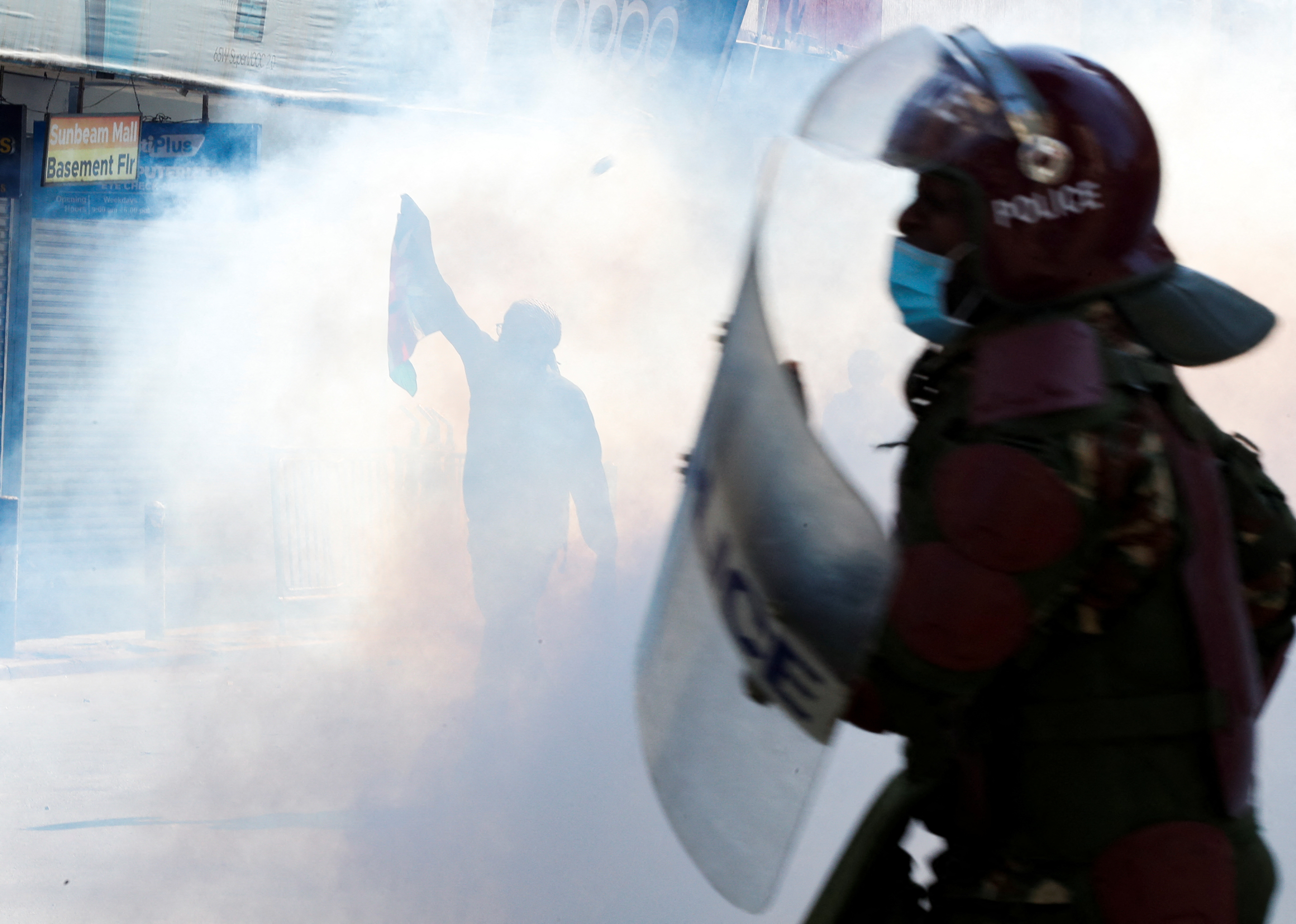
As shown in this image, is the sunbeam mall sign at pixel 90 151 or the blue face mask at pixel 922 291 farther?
the sunbeam mall sign at pixel 90 151

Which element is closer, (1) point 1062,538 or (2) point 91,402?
(1) point 1062,538

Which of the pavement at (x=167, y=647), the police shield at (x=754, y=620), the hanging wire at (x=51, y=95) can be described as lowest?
the pavement at (x=167, y=647)

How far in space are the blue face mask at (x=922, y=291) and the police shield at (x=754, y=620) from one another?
308mm

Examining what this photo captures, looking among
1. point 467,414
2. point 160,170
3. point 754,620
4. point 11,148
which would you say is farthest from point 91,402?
point 754,620

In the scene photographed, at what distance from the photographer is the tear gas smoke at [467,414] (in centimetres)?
353

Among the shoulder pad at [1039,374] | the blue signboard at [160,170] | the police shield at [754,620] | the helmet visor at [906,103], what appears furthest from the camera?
the blue signboard at [160,170]

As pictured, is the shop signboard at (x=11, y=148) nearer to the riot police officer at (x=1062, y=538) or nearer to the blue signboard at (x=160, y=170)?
the blue signboard at (x=160, y=170)

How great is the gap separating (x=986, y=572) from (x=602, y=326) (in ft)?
22.3

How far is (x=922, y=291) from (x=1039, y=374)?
0.28m

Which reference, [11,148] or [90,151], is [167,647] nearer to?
[90,151]

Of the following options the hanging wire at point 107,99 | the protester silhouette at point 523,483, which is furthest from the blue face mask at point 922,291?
the hanging wire at point 107,99

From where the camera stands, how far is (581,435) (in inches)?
229

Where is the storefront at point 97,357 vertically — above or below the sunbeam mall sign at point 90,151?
below

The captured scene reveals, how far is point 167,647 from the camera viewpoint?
291 inches
